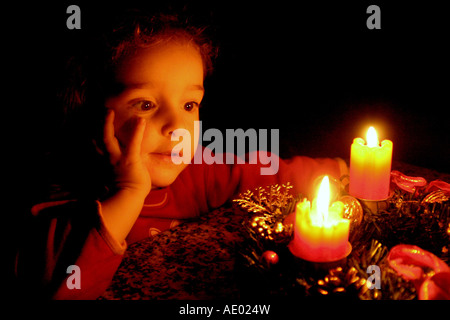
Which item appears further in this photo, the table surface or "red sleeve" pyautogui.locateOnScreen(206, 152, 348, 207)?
"red sleeve" pyautogui.locateOnScreen(206, 152, 348, 207)

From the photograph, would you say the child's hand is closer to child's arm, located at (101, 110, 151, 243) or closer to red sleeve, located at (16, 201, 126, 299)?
child's arm, located at (101, 110, 151, 243)

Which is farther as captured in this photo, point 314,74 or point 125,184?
point 314,74

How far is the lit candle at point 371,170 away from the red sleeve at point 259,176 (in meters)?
0.40

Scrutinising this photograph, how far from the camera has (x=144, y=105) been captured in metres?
1.13

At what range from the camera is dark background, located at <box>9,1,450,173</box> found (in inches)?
50.4

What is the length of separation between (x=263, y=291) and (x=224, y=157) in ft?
2.29

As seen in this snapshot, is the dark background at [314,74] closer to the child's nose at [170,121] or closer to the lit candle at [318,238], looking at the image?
the child's nose at [170,121]

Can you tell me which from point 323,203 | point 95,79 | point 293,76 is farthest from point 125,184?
point 293,76

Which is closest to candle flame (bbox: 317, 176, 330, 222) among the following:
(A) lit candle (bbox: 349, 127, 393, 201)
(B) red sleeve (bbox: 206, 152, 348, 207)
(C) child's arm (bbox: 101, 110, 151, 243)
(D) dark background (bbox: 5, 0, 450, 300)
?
(A) lit candle (bbox: 349, 127, 393, 201)

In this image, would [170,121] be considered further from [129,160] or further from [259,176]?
[259,176]

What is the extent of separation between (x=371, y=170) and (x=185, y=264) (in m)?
0.45

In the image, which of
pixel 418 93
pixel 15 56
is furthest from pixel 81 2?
pixel 418 93

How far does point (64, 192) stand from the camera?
1131mm
